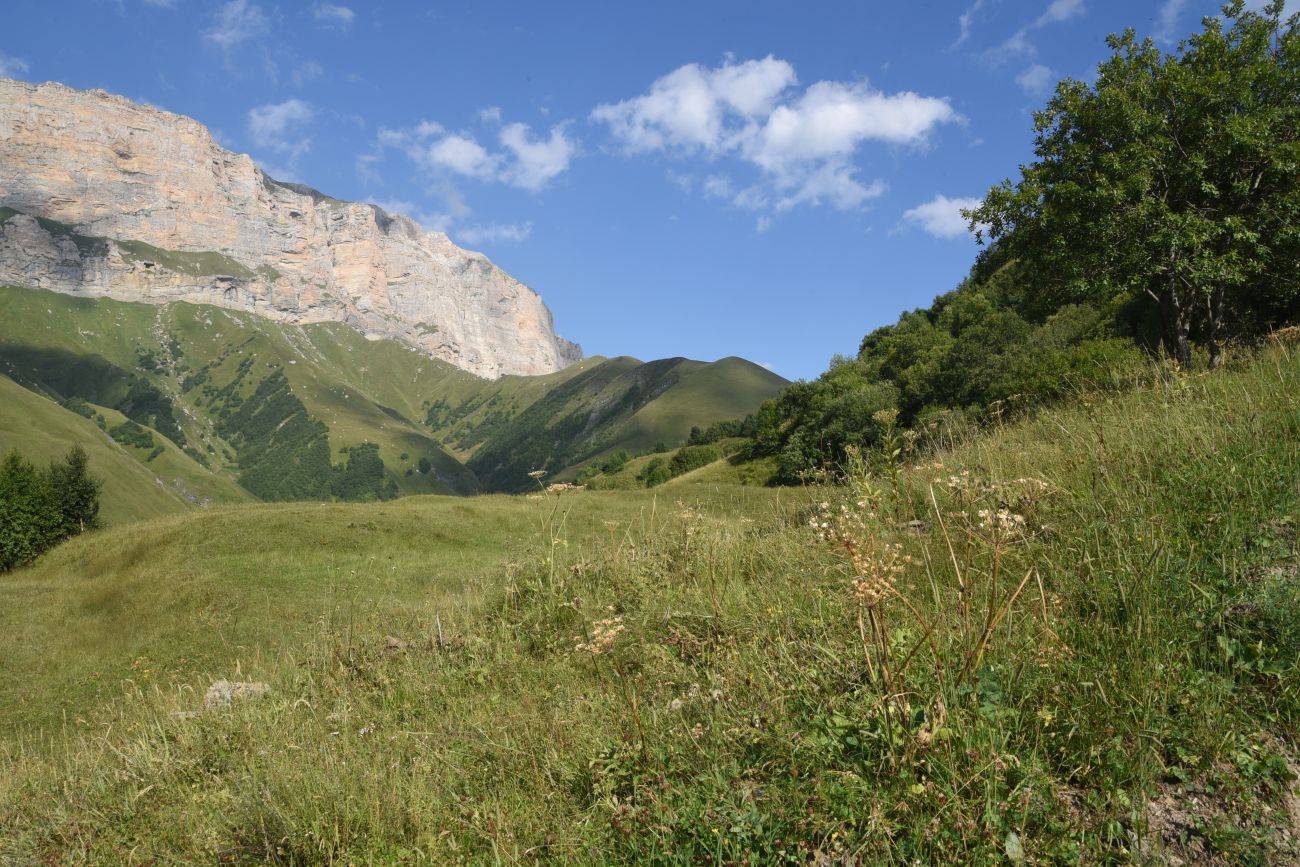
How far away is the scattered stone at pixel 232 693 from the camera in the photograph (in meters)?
7.55

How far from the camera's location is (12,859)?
5.01 meters

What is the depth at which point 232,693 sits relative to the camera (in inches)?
313

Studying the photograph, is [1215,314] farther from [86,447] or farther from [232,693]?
[86,447]

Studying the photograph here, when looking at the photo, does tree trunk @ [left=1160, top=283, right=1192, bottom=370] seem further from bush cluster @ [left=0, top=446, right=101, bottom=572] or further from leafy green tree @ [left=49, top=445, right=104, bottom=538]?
leafy green tree @ [left=49, top=445, right=104, bottom=538]

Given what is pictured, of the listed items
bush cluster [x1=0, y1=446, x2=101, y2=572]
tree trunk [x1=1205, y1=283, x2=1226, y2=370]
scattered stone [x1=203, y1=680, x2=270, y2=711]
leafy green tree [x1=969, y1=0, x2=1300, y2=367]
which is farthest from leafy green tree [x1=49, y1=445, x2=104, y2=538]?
tree trunk [x1=1205, y1=283, x2=1226, y2=370]

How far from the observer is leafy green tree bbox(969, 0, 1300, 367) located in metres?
16.2

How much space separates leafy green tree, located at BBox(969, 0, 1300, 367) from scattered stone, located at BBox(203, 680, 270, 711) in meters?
19.7

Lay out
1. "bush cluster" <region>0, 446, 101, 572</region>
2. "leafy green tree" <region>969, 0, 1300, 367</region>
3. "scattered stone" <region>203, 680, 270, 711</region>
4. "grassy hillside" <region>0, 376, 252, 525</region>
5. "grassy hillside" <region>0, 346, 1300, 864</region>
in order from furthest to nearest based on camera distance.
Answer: "grassy hillside" <region>0, 376, 252, 525</region>, "bush cluster" <region>0, 446, 101, 572</region>, "leafy green tree" <region>969, 0, 1300, 367</region>, "scattered stone" <region>203, 680, 270, 711</region>, "grassy hillside" <region>0, 346, 1300, 864</region>

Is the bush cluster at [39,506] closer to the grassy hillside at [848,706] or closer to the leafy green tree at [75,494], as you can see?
the leafy green tree at [75,494]

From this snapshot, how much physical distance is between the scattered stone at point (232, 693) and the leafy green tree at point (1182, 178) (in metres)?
19.7

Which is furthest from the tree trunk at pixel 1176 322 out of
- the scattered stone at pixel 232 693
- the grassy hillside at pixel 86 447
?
the grassy hillside at pixel 86 447

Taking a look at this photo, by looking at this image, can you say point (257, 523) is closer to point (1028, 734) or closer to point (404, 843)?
point (404, 843)

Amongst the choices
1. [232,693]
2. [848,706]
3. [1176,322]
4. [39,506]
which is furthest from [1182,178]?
[39,506]

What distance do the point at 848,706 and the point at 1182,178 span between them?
20.9 meters
